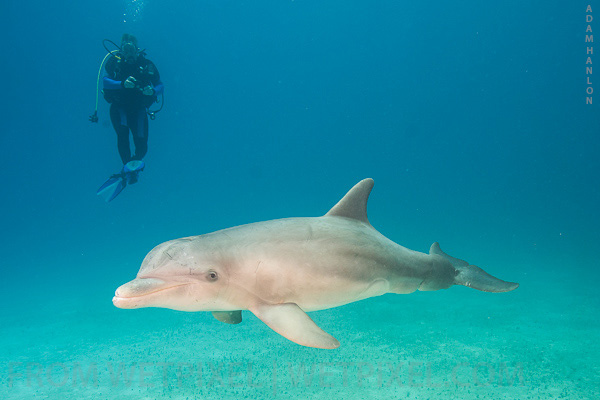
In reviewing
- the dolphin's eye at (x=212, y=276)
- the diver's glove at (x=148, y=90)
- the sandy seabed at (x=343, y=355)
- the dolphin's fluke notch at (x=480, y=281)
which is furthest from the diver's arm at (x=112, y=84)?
the dolphin's fluke notch at (x=480, y=281)

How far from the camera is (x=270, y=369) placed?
6.16m

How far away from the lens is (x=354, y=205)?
4.35 metres

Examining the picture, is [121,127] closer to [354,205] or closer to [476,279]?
[354,205]

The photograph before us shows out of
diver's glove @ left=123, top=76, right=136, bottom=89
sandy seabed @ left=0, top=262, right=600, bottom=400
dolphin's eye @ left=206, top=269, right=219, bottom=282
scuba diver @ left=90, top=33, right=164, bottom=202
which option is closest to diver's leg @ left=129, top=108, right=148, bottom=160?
scuba diver @ left=90, top=33, right=164, bottom=202

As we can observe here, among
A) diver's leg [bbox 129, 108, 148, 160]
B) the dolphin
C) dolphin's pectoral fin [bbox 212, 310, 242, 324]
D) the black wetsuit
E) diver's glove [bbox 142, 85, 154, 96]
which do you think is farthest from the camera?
diver's leg [bbox 129, 108, 148, 160]

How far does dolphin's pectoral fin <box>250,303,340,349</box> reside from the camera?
290cm

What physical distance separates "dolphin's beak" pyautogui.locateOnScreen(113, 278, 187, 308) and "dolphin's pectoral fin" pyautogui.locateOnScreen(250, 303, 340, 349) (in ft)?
2.70

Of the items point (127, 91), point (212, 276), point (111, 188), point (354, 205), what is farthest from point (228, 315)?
point (127, 91)

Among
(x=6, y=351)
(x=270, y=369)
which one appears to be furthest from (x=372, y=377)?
(x=6, y=351)

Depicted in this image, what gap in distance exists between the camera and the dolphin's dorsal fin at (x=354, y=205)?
429 cm

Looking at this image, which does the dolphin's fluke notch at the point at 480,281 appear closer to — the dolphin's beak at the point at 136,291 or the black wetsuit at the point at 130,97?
the dolphin's beak at the point at 136,291

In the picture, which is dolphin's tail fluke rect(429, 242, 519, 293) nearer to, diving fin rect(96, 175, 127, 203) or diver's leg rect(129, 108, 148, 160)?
diving fin rect(96, 175, 127, 203)

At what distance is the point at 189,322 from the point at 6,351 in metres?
4.03

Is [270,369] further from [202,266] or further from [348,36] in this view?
[348,36]
